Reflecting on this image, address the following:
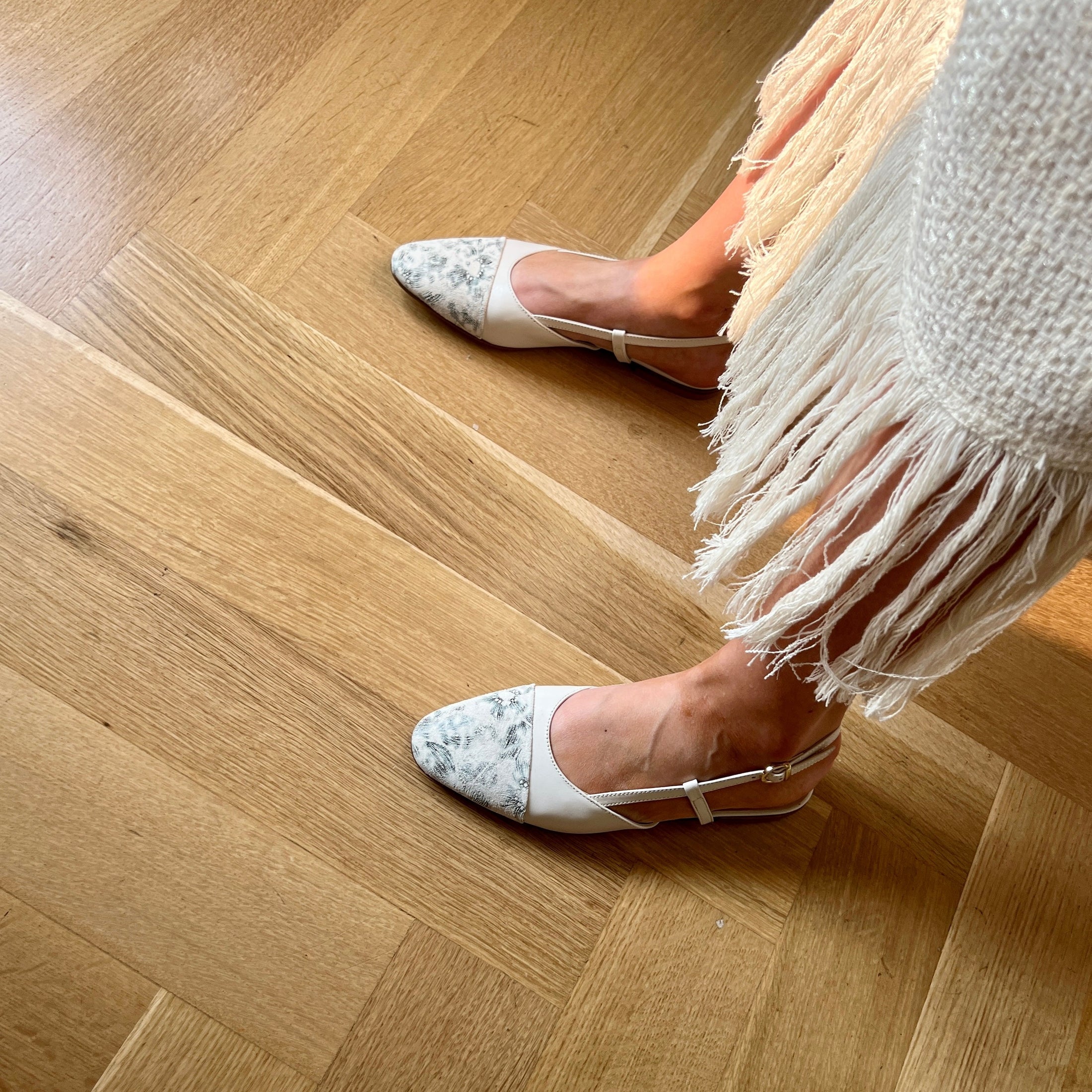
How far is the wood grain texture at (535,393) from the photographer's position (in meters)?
0.78

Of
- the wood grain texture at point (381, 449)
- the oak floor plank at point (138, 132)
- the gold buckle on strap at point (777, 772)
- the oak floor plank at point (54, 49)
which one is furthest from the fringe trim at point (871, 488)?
the oak floor plank at point (54, 49)

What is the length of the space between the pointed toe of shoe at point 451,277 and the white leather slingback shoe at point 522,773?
0.33m

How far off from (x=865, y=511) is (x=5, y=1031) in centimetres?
60

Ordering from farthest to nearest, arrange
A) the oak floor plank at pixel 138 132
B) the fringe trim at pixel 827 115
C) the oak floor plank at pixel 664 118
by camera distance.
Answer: the oak floor plank at pixel 664 118, the oak floor plank at pixel 138 132, the fringe trim at pixel 827 115

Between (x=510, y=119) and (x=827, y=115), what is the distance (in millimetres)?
456

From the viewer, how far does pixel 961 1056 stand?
0.67m

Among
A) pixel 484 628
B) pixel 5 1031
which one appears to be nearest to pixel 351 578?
pixel 484 628

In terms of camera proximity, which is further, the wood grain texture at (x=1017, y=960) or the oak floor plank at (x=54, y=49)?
the oak floor plank at (x=54, y=49)

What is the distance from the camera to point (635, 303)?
78cm

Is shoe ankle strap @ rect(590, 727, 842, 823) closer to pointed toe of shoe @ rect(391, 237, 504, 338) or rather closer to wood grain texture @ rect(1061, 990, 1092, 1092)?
wood grain texture @ rect(1061, 990, 1092, 1092)

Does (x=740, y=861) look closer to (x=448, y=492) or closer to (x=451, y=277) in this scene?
(x=448, y=492)

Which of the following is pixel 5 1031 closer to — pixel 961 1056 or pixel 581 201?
pixel 961 1056

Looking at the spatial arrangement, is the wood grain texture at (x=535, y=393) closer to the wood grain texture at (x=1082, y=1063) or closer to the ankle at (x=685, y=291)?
the ankle at (x=685, y=291)

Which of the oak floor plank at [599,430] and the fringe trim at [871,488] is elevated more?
the fringe trim at [871,488]
